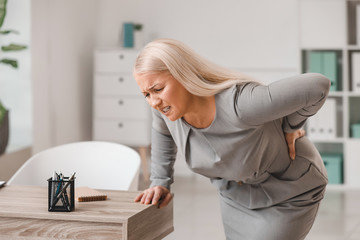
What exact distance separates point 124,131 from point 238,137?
349cm

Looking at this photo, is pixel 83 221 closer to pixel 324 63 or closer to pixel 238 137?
pixel 238 137

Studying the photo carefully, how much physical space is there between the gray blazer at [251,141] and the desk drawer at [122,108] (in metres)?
3.09

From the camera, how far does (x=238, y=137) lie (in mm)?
1720

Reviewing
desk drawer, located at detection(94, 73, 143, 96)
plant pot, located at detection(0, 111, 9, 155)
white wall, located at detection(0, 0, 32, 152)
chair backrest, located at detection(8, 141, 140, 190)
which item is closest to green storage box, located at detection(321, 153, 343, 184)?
desk drawer, located at detection(94, 73, 143, 96)

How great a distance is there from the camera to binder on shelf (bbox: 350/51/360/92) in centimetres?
482

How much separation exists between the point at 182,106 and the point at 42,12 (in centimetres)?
317

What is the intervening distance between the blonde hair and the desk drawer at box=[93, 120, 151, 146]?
3401mm

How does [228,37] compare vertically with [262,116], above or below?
above

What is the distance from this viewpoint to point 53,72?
4746mm

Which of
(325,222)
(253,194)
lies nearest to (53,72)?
(325,222)

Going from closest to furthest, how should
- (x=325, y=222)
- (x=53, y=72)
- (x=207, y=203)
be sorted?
(x=325, y=222), (x=207, y=203), (x=53, y=72)

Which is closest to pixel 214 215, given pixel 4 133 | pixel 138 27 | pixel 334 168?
pixel 334 168

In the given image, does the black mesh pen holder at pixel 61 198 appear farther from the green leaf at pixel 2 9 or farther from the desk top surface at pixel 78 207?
the green leaf at pixel 2 9

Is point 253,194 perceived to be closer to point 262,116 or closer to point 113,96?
point 262,116
